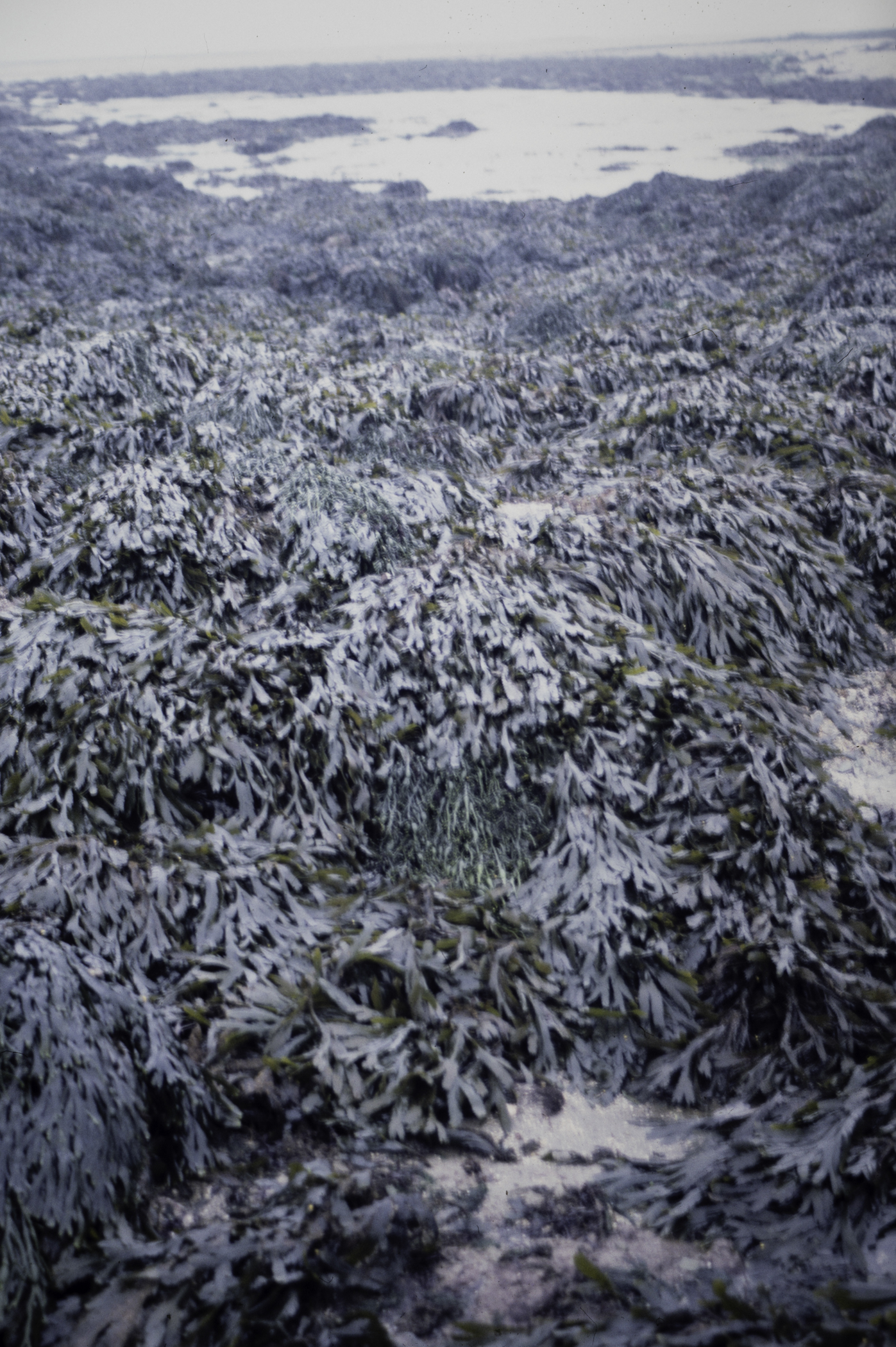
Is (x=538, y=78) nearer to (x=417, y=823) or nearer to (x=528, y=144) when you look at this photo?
(x=528, y=144)

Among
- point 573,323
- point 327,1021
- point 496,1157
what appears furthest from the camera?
point 573,323

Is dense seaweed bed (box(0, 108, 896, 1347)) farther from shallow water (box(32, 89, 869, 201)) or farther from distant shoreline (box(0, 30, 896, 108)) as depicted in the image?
shallow water (box(32, 89, 869, 201))

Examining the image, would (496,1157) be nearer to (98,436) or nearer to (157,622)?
(157,622)

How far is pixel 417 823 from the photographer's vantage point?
2.50m

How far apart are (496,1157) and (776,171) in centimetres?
1677

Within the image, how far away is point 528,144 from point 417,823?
695 inches

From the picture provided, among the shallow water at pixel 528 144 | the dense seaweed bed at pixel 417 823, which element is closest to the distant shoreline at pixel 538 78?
the shallow water at pixel 528 144

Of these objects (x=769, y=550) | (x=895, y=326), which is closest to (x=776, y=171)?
(x=895, y=326)

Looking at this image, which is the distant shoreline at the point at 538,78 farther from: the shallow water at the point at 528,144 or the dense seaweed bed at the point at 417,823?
the dense seaweed bed at the point at 417,823

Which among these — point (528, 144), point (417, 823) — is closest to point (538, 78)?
point (528, 144)

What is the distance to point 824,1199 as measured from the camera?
1382 mm

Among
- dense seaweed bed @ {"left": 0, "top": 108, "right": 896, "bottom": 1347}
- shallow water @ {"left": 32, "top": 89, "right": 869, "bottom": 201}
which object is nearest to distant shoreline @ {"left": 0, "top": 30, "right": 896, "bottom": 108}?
shallow water @ {"left": 32, "top": 89, "right": 869, "bottom": 201}

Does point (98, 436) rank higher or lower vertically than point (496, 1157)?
higher

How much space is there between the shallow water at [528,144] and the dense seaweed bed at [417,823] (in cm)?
1236
